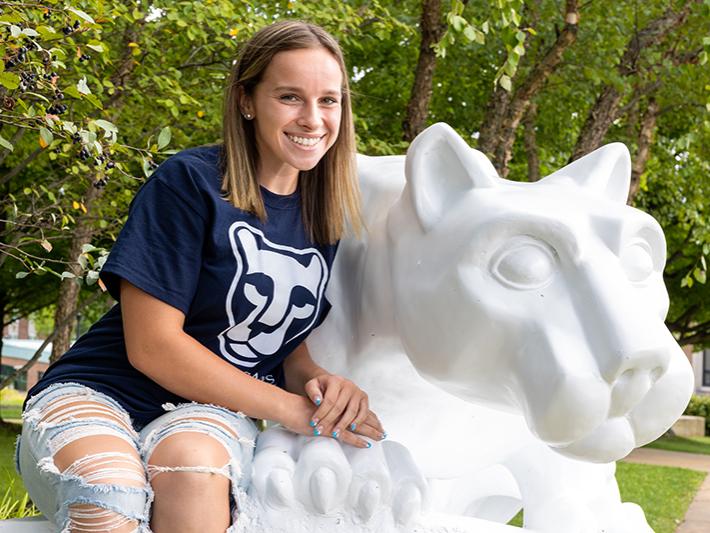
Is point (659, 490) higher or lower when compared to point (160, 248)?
lower

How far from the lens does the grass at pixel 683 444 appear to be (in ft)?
50.3

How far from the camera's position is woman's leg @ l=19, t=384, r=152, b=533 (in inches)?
54.6

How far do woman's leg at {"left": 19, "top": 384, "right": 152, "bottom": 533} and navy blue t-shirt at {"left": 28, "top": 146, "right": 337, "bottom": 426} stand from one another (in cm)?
7

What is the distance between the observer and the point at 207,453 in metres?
1.43

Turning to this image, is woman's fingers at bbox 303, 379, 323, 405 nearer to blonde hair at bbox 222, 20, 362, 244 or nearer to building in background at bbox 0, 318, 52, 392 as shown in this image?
blonde hair at bbox 222, 20, 362, 244

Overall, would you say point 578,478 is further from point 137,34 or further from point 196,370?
point 137,34

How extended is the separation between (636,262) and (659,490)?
8.52 metres

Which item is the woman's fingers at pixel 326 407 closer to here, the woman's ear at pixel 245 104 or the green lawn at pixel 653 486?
the woman's ear at pixel 245 104

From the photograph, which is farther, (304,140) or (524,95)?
(524,95)

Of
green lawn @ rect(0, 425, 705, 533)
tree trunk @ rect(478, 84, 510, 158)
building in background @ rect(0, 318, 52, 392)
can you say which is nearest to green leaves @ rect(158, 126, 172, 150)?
tree trunk @ rect(478, 84, 510, 158)

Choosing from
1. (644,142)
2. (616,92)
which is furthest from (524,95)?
(644,142)

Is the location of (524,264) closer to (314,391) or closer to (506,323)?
(506,323)

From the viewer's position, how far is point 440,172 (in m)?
1.63

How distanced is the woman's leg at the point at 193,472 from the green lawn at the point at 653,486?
4.82 meters
